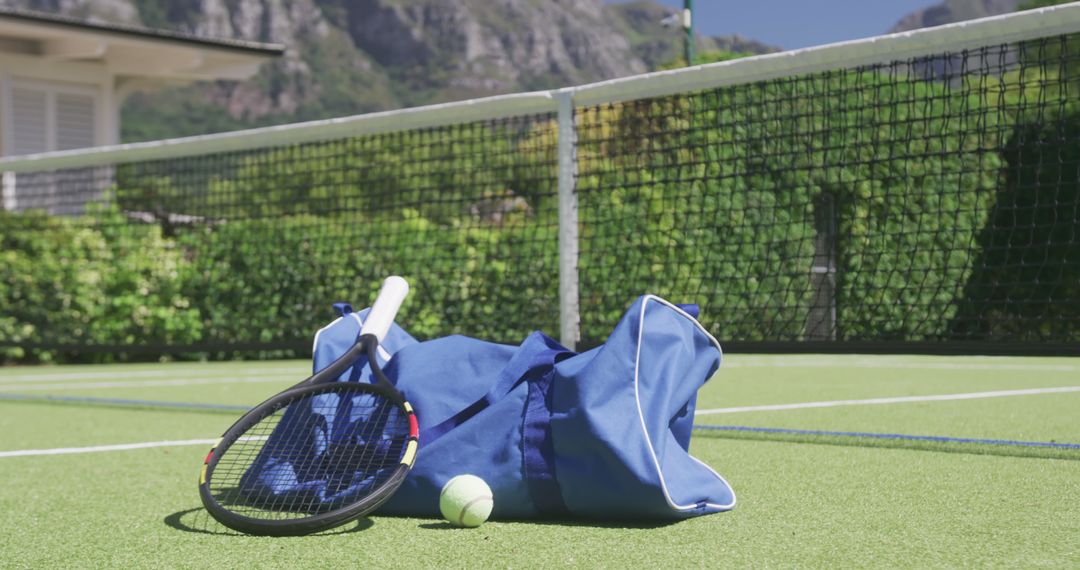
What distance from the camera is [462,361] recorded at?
309 cm

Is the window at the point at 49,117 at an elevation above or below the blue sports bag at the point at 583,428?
above

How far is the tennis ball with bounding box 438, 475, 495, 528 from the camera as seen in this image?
2.65 metres

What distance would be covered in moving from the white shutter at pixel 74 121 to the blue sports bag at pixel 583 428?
1465 centimetres

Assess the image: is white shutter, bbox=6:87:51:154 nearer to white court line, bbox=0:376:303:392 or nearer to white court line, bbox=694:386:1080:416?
white court line, bbox=0:376:303:392

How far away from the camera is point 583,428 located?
8.63 ft

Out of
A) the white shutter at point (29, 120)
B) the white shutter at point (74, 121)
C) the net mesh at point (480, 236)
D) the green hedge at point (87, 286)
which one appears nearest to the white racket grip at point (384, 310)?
the net mesh at point (480, 236)

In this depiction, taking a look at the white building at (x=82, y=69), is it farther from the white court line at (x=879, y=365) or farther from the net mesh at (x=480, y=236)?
the white court line at (x=879, y=365)

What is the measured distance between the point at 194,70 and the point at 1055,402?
14.2 metres

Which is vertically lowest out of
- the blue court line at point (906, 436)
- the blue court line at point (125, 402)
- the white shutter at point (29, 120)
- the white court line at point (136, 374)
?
the white court line at point (136, 374)

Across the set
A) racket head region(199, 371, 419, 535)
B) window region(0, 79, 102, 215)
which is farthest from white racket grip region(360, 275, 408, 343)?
window region(0, 79, 102, 215)

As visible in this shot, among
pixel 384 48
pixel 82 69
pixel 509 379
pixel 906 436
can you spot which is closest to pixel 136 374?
pixel 906 436

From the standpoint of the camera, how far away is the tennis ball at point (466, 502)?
104 inches

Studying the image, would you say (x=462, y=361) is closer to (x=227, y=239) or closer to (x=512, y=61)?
(x=227, y=239)

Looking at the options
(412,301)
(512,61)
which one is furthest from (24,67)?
(512,61)
